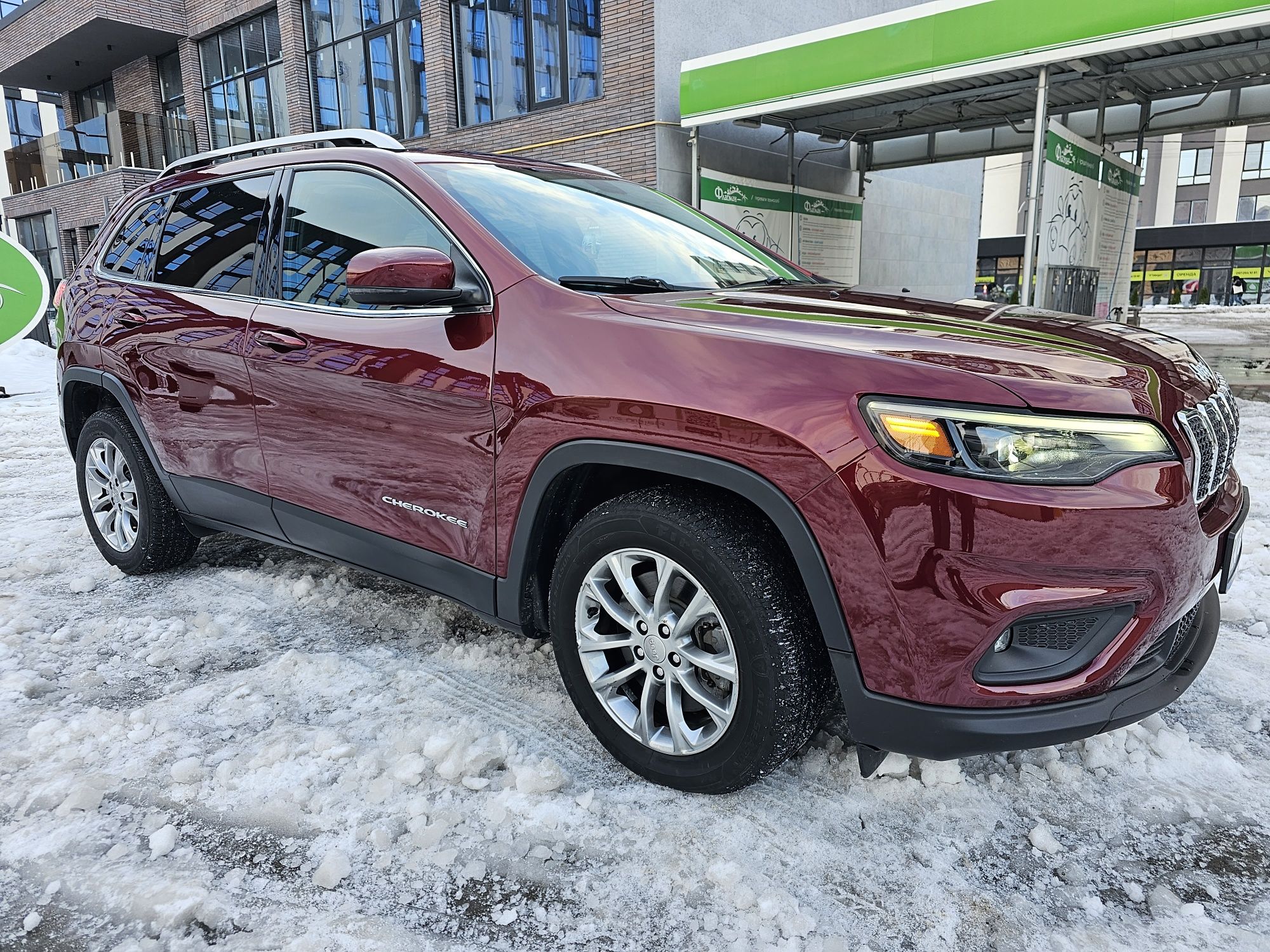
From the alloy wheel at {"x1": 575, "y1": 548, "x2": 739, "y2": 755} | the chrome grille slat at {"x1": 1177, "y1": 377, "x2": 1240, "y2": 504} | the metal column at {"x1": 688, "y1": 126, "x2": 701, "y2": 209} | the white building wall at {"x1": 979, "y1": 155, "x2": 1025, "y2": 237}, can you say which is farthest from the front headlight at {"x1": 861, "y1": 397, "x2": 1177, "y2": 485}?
the white building wall at {"x1": 979, "y1": 155, "x2": 1025, "y2": 237}

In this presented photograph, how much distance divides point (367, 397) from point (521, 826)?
1.37m

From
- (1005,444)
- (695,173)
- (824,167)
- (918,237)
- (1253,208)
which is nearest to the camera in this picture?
(1005,444)

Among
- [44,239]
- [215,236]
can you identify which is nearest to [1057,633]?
[215,236]

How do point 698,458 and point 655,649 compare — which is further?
point 655,649

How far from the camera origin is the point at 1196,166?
5466 cm

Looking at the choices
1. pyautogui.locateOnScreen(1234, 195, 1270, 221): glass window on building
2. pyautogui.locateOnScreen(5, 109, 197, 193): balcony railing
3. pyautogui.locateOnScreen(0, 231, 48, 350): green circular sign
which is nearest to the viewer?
pyautogui.locateOnScreen(0, 231, 48, 350): green circular sign

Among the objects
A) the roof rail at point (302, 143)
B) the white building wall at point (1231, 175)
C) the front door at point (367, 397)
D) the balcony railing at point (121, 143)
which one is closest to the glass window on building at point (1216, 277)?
the white building wall at point (1231, 175)

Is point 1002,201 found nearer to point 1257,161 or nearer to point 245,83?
point 1257,161

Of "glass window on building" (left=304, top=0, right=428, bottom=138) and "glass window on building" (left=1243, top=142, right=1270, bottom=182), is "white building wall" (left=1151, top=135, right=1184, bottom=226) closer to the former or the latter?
"glass window on building" (left=1243, top=142, right=1270, bottom=182)

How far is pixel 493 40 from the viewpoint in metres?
14.1

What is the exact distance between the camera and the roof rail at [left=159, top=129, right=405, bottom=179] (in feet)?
10.1

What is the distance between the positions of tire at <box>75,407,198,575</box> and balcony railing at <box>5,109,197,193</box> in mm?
19769

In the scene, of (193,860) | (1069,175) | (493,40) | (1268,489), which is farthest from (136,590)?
(493,40)

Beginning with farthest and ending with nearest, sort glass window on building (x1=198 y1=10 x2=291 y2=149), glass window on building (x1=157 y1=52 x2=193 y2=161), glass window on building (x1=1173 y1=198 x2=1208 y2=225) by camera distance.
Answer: glass window on building (x1=1173 y1=198 x2=1208 y2=225)
glass window on building (x1=157 y1=52 x2=193 y2=161)
glass window on building (x1=198 y1=10 x2=291 y2=149)
